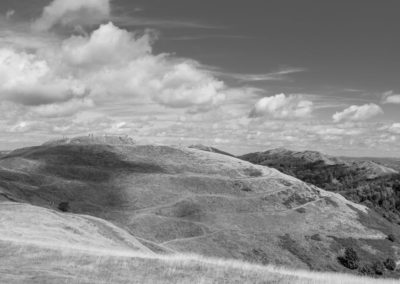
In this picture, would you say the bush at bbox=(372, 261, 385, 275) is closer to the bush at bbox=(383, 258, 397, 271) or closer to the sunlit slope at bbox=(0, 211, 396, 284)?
the bush at bbox=(383, 258, 397, 271)

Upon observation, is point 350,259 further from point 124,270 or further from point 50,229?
point 124,270

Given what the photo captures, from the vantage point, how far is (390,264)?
16362 cm

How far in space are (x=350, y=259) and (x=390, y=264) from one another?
17.4 m

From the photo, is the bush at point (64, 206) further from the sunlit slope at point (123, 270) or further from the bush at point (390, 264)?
the sunlit slope at point (123, 270)

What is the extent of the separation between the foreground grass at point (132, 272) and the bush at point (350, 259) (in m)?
142

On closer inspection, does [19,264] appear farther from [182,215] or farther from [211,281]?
[182,215]

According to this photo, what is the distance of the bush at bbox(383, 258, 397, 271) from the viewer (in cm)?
16212

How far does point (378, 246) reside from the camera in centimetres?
18150

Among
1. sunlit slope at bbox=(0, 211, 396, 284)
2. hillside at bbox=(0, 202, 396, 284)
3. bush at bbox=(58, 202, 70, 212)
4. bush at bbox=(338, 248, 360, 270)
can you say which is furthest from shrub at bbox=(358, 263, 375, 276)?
hillside at bbox=(0, 202, 396, 284)

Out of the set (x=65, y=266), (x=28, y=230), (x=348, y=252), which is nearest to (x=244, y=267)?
(x=65, y=266)

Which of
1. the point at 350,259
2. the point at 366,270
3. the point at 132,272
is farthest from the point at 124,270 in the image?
the point at 350,259

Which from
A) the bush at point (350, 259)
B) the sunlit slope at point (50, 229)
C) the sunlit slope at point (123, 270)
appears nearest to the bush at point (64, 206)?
the sunlit slope at point (50, 229)

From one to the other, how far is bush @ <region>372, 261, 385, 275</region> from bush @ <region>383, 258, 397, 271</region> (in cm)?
233

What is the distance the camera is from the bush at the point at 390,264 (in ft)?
532
